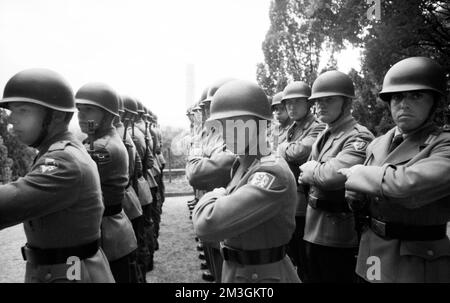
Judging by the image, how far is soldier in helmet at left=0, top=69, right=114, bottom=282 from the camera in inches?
90.6

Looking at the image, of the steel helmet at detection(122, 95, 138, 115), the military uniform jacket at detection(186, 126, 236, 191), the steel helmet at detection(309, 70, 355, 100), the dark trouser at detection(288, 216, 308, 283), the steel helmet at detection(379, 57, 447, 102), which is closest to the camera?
the steel helmet at detection(379, 57, 447, 102)

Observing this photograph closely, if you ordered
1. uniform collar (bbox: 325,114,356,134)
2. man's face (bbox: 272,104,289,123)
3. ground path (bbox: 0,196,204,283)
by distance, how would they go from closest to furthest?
1. uniform collar (bbox: 325,114,356,134)
2. ground path (bbox: 0,196,204,283)
3. man's face (bbox: 272,104,289,123)

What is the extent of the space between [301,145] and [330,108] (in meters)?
0.94

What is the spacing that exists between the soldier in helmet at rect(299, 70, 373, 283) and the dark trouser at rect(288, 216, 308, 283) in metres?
1.12

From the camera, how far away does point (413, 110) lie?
9.35ft

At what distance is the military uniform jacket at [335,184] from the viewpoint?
12.3ft

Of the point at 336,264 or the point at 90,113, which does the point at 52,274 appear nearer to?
the point at 90,113

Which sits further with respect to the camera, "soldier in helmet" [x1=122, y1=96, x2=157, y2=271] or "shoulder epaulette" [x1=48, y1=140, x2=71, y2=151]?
"soldier in helmet" [x1=122, y1=96, x2=157, y2=271]

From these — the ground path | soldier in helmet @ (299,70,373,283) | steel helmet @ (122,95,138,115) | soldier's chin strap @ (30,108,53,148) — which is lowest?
the ground path

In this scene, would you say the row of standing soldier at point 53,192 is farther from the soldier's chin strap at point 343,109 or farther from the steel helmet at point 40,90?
the soldier's chin strap at point 343,109

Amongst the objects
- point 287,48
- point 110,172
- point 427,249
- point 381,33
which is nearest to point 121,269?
point 110,172

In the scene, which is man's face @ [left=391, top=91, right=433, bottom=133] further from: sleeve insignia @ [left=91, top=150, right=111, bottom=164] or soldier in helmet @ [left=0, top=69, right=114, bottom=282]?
sleeve insignia @ [left=91, top=150, right=111, bottom=164]

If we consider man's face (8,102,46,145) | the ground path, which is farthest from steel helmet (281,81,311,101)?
man's face (8,102,46,145)

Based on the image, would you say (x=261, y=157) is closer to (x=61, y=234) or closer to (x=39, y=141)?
(x=61, y=234)
